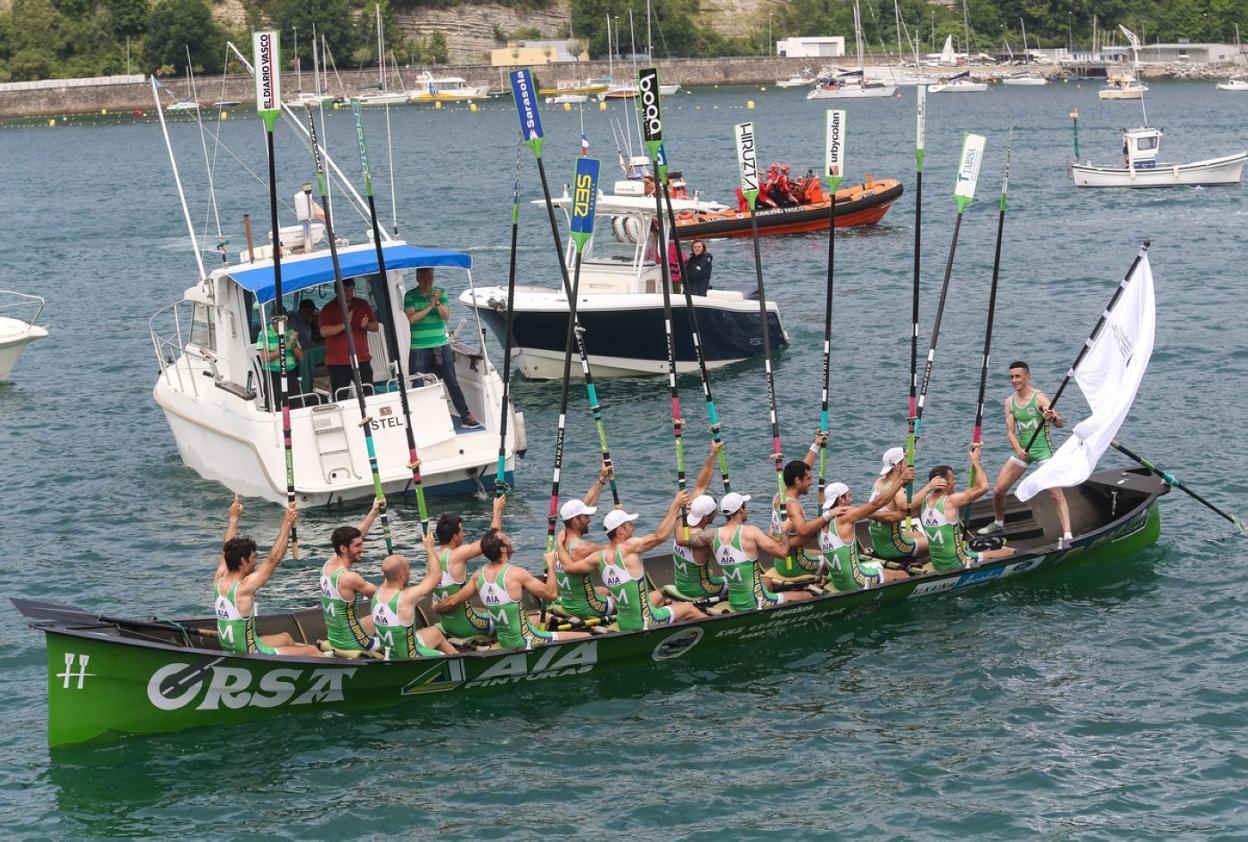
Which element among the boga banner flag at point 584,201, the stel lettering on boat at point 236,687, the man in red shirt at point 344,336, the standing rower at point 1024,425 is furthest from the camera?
the man in red shirt at point 344,336

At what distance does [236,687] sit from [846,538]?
22.7 feet

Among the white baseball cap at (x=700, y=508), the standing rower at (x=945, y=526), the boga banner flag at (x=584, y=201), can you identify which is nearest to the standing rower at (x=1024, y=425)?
the standing rower at (x=945, y=526)

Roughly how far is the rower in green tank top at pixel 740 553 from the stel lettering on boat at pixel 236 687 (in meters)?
4.23

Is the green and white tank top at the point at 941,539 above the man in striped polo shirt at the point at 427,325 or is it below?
below

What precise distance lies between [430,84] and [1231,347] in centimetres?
10791

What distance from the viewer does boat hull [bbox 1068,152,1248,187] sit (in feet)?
192

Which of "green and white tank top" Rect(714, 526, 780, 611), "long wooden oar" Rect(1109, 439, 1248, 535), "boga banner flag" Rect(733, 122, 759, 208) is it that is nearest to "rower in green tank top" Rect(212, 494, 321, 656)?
"green and white tank top" Rect(714, 526, 780, 611)

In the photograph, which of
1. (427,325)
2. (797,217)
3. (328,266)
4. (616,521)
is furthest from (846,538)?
(797,217)

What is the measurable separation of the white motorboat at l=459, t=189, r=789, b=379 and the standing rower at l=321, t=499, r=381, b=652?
13.2 m

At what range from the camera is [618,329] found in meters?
30.2

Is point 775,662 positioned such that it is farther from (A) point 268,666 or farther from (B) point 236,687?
(B) point 236,687

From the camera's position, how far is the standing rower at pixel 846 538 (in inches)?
730

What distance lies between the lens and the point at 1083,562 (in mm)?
20594

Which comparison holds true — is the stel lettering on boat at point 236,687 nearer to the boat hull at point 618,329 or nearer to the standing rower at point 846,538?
the standing rower at point 846,538
